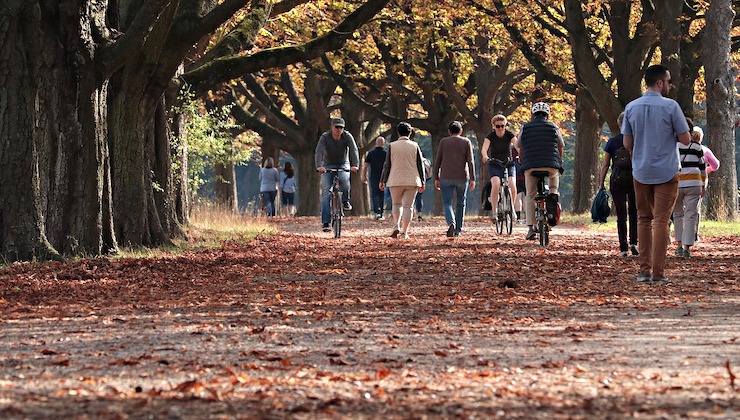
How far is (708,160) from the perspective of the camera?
17.6m

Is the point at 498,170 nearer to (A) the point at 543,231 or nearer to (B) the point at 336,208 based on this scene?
(B) the point at 336,208

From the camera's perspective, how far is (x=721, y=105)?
28.1m

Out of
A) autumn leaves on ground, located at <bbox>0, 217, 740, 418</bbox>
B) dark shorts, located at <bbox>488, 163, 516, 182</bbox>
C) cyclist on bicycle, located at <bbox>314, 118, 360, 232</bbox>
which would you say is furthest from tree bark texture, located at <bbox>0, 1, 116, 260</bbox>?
dark shorts, located at <bbox>488, 163, 516, 182</bbox>

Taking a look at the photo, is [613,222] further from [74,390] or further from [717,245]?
[74,390]

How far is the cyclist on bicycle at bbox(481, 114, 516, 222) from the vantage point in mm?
22764

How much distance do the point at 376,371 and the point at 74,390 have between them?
4.92 feet

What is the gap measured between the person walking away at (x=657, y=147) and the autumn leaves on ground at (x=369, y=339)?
1.74ft

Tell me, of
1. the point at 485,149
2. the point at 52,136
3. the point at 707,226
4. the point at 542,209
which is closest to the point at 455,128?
the point at 485,149

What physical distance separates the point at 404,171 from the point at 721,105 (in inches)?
360

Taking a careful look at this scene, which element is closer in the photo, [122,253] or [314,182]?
[122,253]

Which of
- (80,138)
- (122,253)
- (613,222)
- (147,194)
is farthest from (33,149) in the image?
→ (613,222)

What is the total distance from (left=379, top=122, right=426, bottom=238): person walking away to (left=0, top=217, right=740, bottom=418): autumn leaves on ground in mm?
5502

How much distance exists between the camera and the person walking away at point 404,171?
2180 centimetres

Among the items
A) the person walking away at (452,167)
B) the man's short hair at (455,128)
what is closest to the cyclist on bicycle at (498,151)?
the person walking away at (452,167)
